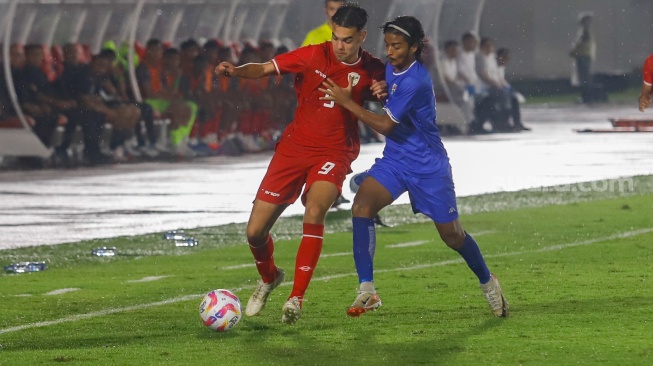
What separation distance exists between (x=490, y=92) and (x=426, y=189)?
963 inches

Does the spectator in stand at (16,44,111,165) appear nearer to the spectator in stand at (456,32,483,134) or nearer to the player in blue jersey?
the spectator in stand at (456,32,483,134)

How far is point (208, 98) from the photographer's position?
26.6 metres

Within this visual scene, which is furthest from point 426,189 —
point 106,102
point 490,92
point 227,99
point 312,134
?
point 490,92

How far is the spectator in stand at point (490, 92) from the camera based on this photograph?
3378 centimetres

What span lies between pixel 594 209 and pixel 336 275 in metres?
6.34

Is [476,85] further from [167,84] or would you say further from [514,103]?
[167,84]

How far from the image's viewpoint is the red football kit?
991 centimetres

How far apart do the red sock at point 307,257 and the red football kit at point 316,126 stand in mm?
290

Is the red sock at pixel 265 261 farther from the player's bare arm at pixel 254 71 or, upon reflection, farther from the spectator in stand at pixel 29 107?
the spectator in stand at pixel 29 107

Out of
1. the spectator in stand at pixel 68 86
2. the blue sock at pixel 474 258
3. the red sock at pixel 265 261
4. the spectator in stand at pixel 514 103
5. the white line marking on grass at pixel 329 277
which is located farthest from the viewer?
the spectator in stand at pixel 514 103

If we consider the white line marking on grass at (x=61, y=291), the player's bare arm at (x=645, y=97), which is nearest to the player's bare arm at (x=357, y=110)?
the white line marking on grass at (x=61, y=291)

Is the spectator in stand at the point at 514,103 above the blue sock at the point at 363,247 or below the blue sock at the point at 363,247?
below

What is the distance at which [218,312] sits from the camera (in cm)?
927

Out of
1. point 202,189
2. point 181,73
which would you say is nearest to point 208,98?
point 181,73
